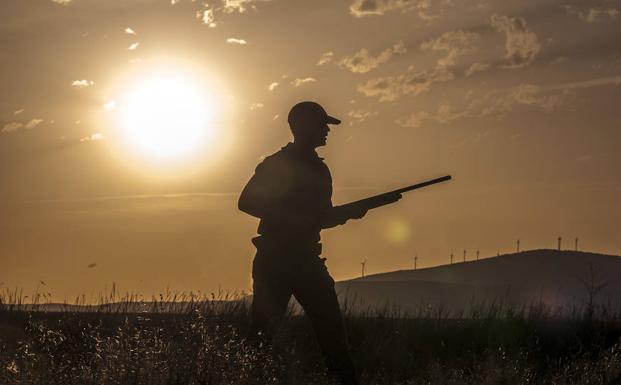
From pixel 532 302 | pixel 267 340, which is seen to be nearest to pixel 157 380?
pixel 267 340

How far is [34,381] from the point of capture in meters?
8.25

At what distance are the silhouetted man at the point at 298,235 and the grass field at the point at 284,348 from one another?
1.32 ft

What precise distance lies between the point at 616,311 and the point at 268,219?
38.0 ft

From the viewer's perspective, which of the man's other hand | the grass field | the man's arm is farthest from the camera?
the man's other hand

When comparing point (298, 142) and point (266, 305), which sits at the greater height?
point (298, 142)

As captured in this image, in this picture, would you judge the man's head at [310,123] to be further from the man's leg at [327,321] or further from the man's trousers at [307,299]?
the man's leg at [327,321]

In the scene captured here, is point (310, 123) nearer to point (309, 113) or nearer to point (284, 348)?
point (309, 113)

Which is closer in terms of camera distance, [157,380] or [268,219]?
[157,380]

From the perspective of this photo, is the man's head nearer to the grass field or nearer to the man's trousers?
the man's trousers

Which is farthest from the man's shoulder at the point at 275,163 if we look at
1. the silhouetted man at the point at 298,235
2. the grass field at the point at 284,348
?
the grass field at the point at 284,348

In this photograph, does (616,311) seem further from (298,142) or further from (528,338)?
(298,142)

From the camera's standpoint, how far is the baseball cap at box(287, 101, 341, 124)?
390 inches

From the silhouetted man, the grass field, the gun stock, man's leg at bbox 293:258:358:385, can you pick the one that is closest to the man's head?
the silhouetted man

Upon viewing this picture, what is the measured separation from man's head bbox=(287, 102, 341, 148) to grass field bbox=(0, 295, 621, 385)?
6.28 feet
